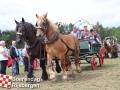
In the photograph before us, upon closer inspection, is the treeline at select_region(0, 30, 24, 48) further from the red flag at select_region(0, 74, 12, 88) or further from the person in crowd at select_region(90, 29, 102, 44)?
the red flag at select_region(0, 74, 12, 88)

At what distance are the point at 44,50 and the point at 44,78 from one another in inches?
42.3

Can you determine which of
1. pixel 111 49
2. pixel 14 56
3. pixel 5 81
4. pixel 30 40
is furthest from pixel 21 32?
pixel 111 49

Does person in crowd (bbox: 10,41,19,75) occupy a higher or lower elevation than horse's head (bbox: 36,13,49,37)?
lower

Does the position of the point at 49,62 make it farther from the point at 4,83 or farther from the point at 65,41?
the point at 4,83

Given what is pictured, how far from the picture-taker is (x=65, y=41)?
7.72m

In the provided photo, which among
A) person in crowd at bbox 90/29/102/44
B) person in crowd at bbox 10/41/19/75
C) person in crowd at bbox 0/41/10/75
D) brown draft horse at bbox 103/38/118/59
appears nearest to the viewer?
person in crowd at bbox 0/41/10/75

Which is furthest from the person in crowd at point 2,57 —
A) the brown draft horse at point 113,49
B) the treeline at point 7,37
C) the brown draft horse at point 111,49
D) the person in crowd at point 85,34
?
the treeline at point 7,37

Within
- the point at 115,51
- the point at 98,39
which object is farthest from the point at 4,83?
the point at 115,51

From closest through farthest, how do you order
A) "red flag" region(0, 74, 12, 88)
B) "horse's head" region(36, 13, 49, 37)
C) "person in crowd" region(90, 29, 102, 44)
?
"red flag" region(0, 74, 12, 88)
"horse's head" region(36, 13, 49, 37)
"person in crowd" region(90, 29, 102, 44)

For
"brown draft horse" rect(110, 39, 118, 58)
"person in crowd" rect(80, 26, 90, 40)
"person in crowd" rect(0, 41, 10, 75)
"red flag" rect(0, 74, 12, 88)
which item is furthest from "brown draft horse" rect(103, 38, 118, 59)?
"red flag" rect(0, 74, 12, 88)

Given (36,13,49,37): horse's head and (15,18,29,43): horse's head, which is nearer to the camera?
(36,13,49,37): horse's head

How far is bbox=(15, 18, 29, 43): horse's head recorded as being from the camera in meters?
7.16

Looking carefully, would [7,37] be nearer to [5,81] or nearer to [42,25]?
[42,25]

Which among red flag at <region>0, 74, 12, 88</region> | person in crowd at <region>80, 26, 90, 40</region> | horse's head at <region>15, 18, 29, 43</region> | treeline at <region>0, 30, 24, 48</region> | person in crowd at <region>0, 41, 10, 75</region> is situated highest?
treeline at <region>0, 30, 24, 48</region>
